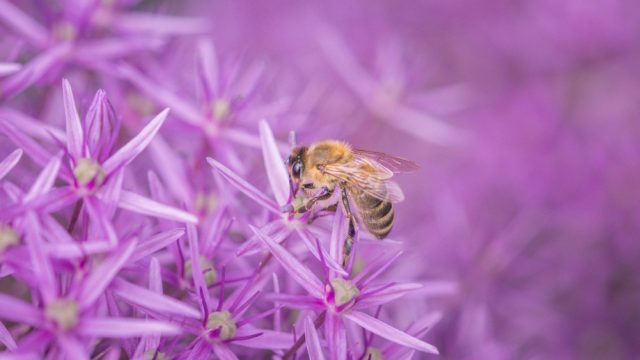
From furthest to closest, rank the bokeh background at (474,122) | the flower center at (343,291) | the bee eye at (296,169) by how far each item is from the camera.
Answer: the bokeh background at (474,122)
the bee eye at (296,169)
the flower center at (343,291)

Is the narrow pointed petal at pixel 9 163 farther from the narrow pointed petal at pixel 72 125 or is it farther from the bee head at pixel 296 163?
the bee head at pixel 296 163

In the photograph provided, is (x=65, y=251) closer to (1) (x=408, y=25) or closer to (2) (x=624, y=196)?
(2) (x=624, y=196)

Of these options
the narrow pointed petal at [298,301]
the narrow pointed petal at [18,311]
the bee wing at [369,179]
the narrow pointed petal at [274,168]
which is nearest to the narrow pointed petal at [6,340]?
the narrow pointed petal at [18,311]

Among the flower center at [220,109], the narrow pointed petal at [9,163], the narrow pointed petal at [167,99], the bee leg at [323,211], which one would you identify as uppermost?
the flower center at [220,109]

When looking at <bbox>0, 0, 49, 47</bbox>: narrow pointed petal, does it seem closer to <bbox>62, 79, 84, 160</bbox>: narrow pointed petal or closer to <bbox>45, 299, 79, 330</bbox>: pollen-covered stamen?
<bbox>62, 79, 84, 160</bbox>: narrow pointed petal

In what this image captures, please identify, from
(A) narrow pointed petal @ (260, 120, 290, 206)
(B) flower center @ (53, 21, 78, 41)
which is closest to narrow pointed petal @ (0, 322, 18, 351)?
(A) narrow pointed petal @ (260, 120, 290, 206)

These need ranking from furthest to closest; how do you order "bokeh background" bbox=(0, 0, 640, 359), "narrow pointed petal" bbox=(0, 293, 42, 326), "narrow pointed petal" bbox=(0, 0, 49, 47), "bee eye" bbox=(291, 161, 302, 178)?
1. "bokeh background" bbox=(0, 0, 640, 359)
2. "narrow pointed petal" bbox=(0, 0, 49, 47)
3. "bee eye" bbox=(291, 161, 302, 178)
4. "narrow pointed petal" bbox=(0, 293, 42, 326)

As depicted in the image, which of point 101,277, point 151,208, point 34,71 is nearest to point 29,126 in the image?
point 34,71
